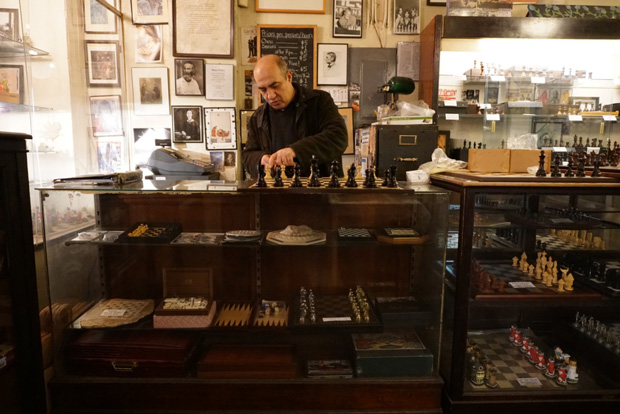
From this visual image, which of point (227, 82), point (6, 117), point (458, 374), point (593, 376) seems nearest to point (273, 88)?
point (227, 82)

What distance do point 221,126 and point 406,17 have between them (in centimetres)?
220

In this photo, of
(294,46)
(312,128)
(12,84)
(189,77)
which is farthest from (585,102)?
A: (12,84)

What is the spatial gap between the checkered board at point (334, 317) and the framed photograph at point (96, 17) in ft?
10.4

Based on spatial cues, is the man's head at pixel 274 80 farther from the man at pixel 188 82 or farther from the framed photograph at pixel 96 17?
the framed photograph at pixel 96 17

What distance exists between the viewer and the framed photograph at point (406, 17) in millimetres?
4141

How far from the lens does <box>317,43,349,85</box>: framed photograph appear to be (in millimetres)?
4180

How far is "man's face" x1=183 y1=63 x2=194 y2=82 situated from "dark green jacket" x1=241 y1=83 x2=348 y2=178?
1.25 metres

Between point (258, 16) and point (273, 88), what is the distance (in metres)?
1.73

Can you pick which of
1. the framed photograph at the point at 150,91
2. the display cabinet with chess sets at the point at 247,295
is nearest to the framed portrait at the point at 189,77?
the framed photograph at the point at 150,91

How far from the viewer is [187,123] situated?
4.07 m

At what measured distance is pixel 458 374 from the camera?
6.59ft

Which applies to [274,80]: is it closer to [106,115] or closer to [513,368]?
[106,115]

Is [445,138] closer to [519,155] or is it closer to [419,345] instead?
[519,155]

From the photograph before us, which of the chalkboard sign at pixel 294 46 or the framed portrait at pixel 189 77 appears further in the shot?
the chalkboard sign at pixel 294 46
